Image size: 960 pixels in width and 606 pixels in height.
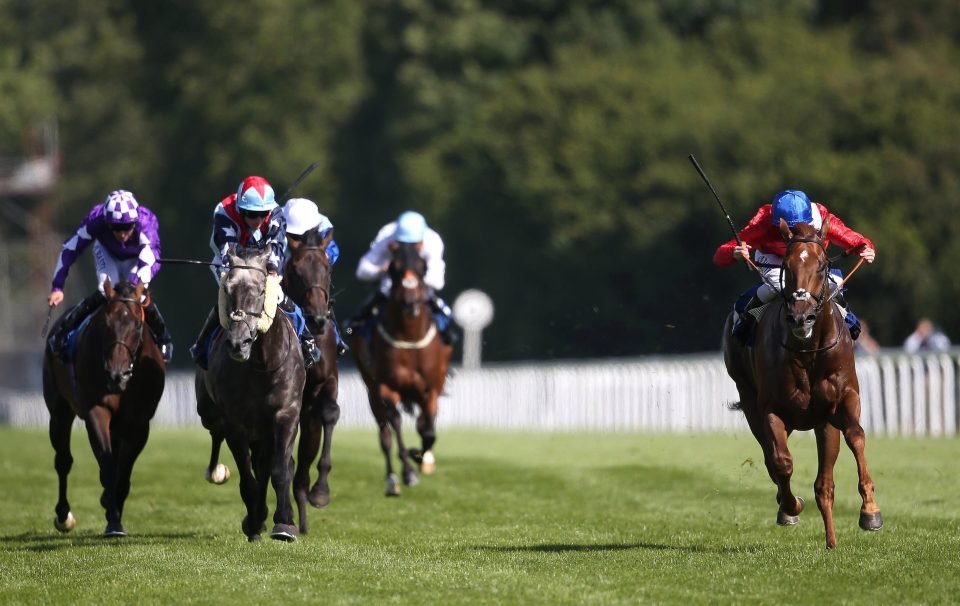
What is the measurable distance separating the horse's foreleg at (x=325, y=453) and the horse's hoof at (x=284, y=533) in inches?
54.5

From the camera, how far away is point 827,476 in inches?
419

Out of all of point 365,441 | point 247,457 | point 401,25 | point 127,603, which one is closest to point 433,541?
point 247,457

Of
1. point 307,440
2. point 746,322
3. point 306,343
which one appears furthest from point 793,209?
point 307,440

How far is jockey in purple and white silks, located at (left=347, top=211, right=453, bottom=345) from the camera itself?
646 inches

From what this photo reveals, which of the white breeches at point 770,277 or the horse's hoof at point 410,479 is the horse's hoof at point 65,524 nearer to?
the horse's hoof at point 410,479

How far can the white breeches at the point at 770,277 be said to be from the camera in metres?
11.3

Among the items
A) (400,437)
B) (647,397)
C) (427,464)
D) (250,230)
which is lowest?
(427,464)

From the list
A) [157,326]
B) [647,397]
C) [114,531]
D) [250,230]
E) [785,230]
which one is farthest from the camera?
[647,397]

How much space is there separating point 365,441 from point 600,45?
26.4 m

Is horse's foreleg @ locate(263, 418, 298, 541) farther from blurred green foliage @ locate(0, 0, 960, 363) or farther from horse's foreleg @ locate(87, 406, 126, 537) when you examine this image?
blurred green foliage @ locate(0, 0, 960, 363)

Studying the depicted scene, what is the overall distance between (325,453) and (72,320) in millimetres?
2039

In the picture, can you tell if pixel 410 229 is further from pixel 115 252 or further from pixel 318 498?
pixel 115 252

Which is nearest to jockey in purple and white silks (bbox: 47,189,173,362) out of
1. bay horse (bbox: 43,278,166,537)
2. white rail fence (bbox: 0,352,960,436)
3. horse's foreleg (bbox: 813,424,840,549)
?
bay horse (bbox: 43,278,166,537)

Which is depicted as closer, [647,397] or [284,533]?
[284,533]
